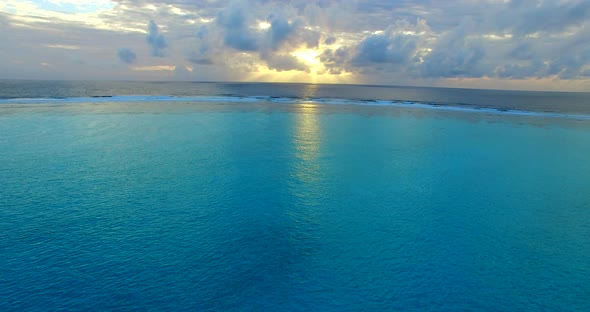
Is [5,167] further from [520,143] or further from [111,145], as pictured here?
[520,143]

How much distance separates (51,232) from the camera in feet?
72.4

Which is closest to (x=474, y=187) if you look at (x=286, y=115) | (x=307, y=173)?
(x=307, y=173)

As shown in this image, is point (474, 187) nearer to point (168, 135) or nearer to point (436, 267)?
point (436, 267)

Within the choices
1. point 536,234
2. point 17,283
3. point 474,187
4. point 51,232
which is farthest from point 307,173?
point 17,283

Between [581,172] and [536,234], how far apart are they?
953 inches

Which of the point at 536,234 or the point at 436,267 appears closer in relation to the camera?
the point at 436,267

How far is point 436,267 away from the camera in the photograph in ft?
64.8

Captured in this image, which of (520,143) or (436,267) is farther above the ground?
(520,143)

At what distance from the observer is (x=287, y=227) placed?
952 inches

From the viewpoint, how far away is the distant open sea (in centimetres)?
1705

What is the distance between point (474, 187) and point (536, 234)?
35.4 ft

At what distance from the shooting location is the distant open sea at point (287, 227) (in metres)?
17.0

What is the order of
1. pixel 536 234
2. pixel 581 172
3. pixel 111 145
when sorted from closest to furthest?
pixel 536 234 < pixel 581 172 < pixel 111 145

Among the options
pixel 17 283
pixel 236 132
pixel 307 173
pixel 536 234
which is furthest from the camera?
pixel 236 132
